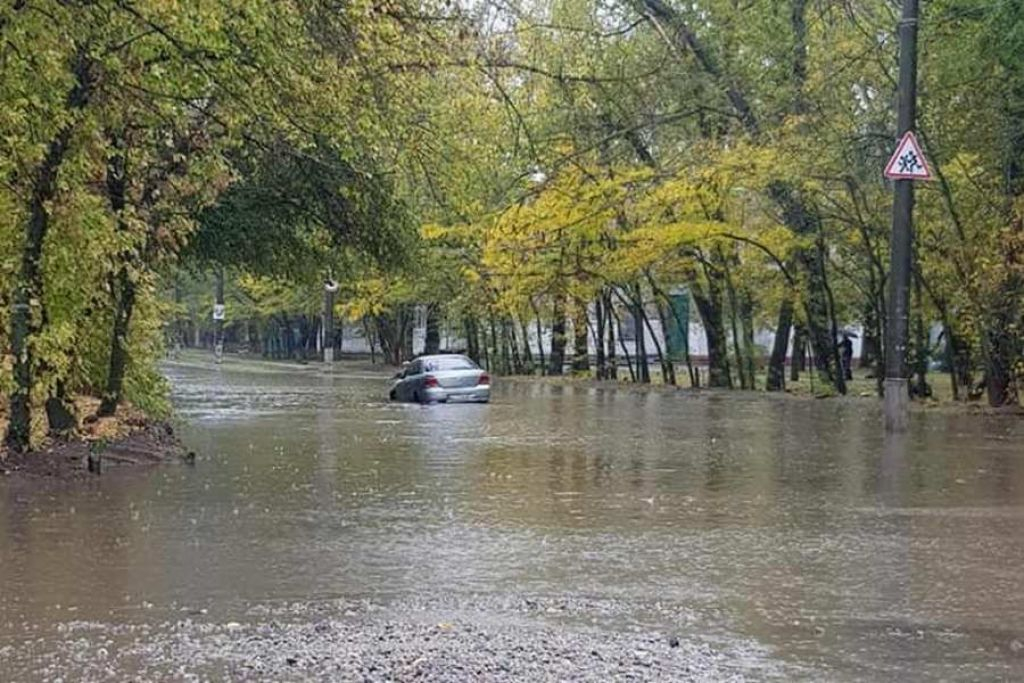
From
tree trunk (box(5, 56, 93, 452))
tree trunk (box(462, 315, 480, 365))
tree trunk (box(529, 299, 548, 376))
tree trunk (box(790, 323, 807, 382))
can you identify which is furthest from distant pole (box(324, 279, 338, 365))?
tree trunk (box(5, 56, 93, 452))

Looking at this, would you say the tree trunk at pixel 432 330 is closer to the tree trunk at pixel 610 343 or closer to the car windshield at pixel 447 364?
the tree trunk at pixel 610 343

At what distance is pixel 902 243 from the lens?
61.1ft

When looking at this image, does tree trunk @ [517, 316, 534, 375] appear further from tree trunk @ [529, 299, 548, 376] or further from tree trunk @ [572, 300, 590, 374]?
tree trunk @ [572, 300, 590, 374]

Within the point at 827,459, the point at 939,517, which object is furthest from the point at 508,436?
the point at 939,517

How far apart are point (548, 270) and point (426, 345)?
21428 millimetres

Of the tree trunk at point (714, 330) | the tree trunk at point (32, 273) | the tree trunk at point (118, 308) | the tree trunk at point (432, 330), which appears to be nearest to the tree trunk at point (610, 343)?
the tree trunk at point (714, 330)

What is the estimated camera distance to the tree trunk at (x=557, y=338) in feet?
143

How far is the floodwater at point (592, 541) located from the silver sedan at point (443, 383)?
12131mm

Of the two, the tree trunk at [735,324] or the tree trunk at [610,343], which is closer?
the tree trunk at [735,324]

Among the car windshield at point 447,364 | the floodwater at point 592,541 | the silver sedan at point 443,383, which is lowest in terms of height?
the floodwater at point 592,541

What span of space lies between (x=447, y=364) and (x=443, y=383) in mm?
881

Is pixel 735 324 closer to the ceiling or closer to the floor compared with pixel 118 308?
closer to the ceiling

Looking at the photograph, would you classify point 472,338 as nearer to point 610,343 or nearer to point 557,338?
point 557,338

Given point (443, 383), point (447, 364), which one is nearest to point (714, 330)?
point (447, 364)
